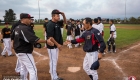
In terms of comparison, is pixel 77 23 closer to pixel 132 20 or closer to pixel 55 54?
pixel 55 54

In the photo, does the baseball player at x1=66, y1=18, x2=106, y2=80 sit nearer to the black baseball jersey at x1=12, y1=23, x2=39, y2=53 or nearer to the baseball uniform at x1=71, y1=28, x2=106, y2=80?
the baseball uniform at x1=71, y1=28, x2=106, y2=80

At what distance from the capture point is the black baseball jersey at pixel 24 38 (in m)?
4.58

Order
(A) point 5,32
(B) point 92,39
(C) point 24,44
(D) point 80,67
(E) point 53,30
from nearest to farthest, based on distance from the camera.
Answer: (C) point 24,44
(B) point 92,39
(E) point 53,30
(D) point 80,67
(A) point 5,32

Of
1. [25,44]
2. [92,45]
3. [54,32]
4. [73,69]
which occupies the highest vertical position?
[54,32]

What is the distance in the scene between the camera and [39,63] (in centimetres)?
853

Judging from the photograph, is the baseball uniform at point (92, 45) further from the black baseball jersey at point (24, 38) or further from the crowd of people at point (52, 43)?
the black baseball jersey at point (24, 38)

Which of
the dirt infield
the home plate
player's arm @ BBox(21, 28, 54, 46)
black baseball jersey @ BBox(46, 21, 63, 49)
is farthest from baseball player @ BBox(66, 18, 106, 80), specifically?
the home plate

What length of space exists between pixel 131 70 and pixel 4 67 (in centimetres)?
570

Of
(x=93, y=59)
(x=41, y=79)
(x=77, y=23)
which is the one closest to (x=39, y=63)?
(x=41, y=79)

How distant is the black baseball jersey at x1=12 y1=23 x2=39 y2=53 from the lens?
4578 millimetres

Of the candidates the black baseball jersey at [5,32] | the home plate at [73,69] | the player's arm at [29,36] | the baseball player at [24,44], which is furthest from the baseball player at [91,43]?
the black baseball jersey at [5,32]

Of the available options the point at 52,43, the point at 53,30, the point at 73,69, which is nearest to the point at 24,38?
the point at 52,43

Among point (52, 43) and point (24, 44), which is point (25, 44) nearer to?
point (24, 44)

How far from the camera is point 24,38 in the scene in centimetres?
464
